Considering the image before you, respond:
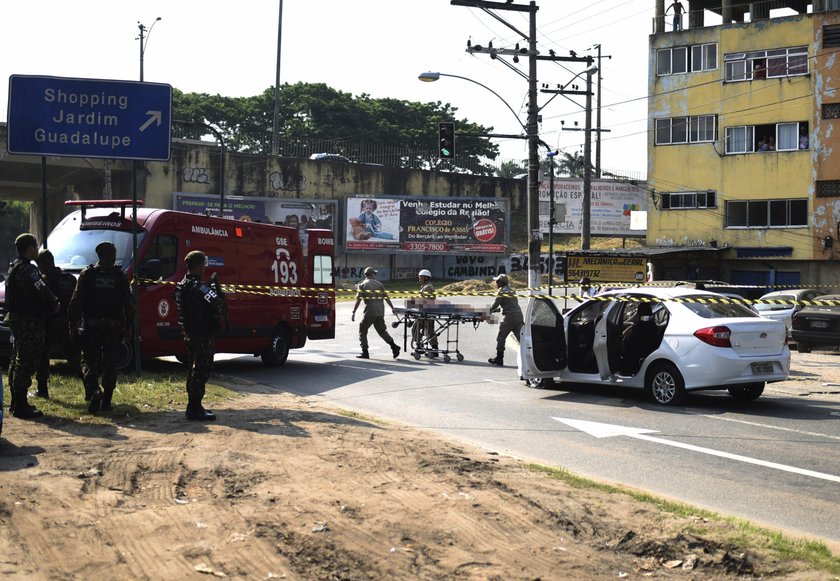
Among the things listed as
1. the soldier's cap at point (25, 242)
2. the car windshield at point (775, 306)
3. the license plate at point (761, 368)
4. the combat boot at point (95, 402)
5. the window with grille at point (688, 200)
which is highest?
the window with grille at point (688, 200)

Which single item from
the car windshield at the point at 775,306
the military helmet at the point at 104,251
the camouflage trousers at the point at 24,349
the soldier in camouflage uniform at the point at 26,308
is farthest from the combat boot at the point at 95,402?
the car windshield at the point at 775,306

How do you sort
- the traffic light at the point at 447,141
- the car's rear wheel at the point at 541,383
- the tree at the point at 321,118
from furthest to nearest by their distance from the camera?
1. the tree at the point at 321,118
2. the traffic light at the point at 447,141
3. the car's rear wheel at the point at 541,383

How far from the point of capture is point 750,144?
4666cm

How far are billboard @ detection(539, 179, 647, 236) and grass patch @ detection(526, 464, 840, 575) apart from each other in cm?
5529

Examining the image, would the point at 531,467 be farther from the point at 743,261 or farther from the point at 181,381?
the point at 743,261

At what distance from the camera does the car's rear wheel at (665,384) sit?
1273 centimetres

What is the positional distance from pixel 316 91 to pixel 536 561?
74483 millimetres

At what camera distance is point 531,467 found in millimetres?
8422

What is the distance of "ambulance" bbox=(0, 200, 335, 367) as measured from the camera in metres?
14.8

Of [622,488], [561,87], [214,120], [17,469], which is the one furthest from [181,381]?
[214,120]

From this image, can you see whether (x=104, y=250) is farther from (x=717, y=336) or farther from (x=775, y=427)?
(x=775, y=427)

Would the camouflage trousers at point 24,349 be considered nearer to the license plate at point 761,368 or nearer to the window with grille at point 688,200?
the license plate at point 761,368

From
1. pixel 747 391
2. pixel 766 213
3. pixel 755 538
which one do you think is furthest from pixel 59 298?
pixel 766 213

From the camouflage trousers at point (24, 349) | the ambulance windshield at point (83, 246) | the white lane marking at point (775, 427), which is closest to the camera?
the camouflage trousers at point (24, 349)
